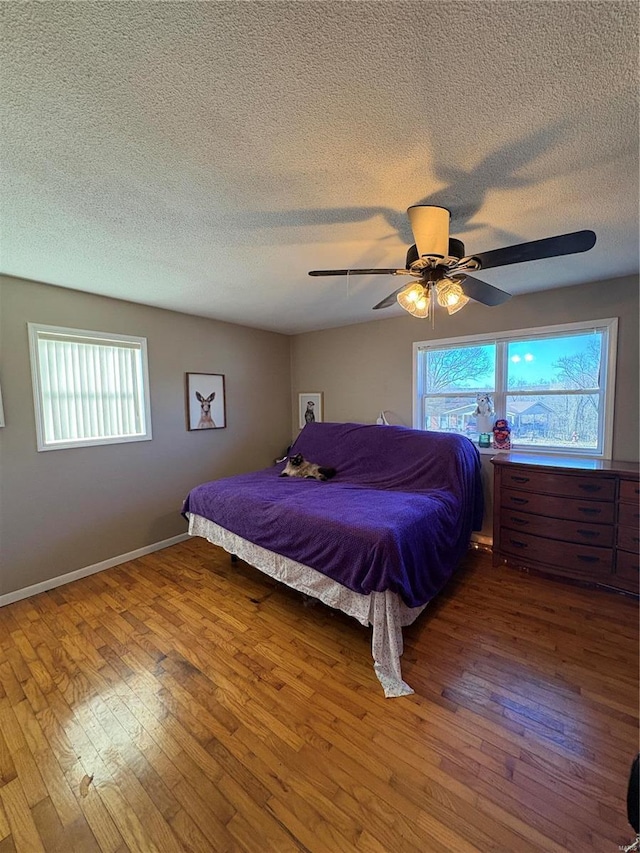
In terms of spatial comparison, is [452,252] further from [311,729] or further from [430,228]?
[311,729]

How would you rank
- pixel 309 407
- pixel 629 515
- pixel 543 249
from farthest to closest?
pixel 309 407 → pixel 629 515 → pixel 543 249

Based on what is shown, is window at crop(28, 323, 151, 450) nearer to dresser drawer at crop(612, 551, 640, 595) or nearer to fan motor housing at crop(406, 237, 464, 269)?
fan motor housing at crop(406, 237, 464, 269)

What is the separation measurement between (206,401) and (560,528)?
3538mm

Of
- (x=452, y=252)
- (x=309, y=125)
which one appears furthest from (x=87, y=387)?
(x=452, y=252)

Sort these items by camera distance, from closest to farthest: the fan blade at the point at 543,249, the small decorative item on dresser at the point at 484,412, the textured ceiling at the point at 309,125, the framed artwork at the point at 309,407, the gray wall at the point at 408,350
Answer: the textured ceiling at the point at 309,125 < the fan blade at the point at 543,249 < the gray wall at the point at 408,350 < the small decorative item on dresser at the point at 484,412 < the framed artwork at the point at 309,407

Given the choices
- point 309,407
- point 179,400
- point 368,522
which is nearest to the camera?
point 368,522

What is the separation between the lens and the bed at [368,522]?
1782 mm

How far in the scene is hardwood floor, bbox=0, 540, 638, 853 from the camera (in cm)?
113

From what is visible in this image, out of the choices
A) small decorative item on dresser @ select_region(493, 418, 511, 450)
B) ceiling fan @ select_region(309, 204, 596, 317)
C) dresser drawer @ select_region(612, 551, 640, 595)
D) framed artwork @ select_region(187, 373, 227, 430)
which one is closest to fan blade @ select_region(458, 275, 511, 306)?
ceiling fan @ select_region(309, 204, 596, 317)

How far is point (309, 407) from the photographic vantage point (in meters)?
4.57

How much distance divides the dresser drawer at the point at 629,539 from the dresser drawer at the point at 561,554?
0.09 m

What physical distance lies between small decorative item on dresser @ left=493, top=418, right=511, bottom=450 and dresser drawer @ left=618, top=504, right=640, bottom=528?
0.97 m

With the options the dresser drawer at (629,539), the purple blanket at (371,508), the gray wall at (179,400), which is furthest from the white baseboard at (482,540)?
the dresser drawer at (629,539)

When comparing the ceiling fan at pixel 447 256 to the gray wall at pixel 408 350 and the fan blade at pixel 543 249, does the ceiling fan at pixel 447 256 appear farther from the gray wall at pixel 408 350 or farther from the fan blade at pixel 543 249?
the gray wall at pixel 408 350
